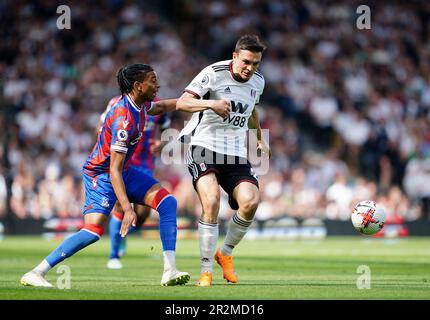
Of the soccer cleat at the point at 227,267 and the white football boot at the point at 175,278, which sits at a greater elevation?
the soccer cleat at the point at 227,267

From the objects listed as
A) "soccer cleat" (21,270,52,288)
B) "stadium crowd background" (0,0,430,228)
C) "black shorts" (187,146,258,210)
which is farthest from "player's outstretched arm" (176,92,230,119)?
"stadium crowd background" (0,0,430,228)

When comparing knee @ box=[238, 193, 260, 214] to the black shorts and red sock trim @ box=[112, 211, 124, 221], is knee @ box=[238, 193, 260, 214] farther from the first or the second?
red sock trim @ box=[112, 211, 124, 221]

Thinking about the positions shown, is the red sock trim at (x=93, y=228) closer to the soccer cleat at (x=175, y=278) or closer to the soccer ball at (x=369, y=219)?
the soccer cleat at (x=175, y=278)

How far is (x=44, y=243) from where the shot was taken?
20.8m

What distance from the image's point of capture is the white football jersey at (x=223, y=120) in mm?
11406

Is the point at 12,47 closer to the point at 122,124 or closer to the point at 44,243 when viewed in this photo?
the point at 44,243

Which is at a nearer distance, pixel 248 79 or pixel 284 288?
pixel 284 288

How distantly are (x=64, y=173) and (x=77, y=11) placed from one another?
592cm

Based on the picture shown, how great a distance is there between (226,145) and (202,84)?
2.62ft

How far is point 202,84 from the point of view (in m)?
11.2

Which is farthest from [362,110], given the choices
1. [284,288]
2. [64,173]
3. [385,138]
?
[284,288]

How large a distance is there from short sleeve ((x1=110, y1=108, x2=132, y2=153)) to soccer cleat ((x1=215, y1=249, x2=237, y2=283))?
6.66 ft

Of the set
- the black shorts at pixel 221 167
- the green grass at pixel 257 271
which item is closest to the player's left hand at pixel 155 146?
the green grass at pixel 257 271

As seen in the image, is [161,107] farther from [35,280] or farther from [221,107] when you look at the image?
[35,280]
